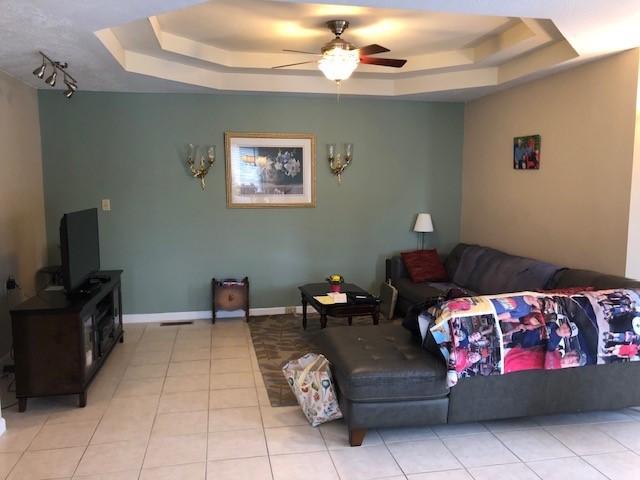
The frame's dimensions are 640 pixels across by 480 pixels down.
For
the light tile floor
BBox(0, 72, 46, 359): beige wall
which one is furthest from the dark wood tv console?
BBox(0, 72, 46, 359): beige wall

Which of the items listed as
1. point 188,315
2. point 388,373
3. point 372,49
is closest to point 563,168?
point 372,49

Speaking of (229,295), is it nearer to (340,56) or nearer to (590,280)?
(340,56)

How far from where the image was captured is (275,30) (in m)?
4.00

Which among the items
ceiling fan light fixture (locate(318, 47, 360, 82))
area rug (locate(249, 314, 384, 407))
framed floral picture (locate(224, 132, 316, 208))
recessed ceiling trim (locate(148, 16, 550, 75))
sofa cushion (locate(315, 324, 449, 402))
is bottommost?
area rug (locate(249, 314, 384, 407))

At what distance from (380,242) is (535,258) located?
5.74 ft

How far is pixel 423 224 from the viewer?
18.7 ft

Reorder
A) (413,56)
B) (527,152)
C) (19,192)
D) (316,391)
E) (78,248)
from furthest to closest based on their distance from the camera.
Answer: (413,56) < (527,152) < (19,192) < (78,248) < (316,391)

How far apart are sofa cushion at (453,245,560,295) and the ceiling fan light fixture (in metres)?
2.27

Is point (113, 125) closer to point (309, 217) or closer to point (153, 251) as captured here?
point (153, 251)

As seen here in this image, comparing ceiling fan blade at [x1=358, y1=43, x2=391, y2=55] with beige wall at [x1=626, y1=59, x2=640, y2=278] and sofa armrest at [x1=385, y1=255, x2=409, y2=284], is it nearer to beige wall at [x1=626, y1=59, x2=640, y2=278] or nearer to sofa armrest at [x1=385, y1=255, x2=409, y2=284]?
beige wall at [x1=626, y1=59, x2=640, y2=278]

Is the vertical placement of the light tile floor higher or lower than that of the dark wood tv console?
lower

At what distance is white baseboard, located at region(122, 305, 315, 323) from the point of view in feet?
17.6

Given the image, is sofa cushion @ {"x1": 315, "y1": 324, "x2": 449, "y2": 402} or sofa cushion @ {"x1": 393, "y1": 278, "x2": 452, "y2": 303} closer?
sofa cushion @ {"x1": 315, "y1": 324, "x2": 449, "y2": 402}

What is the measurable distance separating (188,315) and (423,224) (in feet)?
9.10
